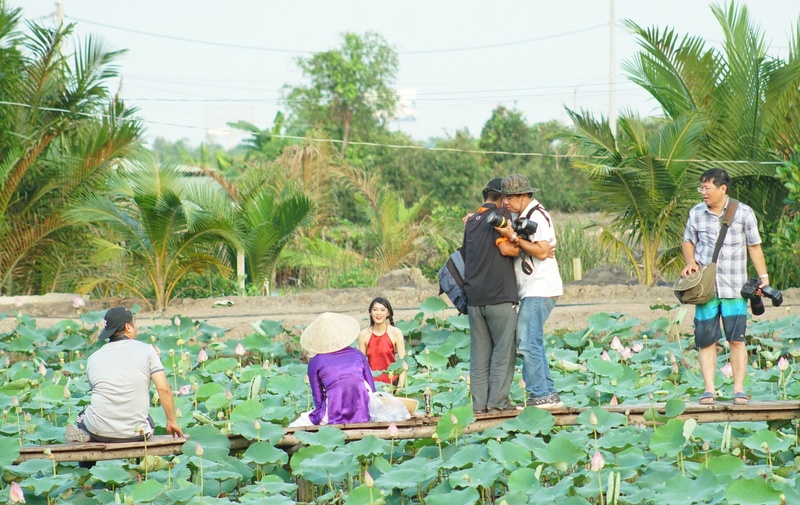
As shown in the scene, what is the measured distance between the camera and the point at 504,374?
5.96 meters

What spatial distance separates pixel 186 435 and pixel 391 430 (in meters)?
1.18

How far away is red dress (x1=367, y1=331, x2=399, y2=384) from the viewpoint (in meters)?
7.77

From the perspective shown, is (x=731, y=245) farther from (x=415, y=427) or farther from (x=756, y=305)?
(x=415, y=427)

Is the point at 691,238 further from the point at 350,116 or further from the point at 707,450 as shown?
the point at 350,116

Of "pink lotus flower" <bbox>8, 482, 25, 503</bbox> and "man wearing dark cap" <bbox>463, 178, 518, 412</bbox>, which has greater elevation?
"man wearing dark cap" <bbox>463, 178, 518, 412</bbox>

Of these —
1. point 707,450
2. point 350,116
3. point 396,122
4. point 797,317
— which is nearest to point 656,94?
point 797,317

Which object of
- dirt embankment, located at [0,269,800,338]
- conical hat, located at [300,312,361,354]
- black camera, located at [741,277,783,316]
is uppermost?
black camera, located at [741,277,783,316]

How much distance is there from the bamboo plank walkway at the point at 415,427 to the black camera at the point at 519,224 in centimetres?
99

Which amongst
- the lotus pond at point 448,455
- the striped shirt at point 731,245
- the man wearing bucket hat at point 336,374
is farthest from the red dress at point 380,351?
the striped shirt at point 731,245

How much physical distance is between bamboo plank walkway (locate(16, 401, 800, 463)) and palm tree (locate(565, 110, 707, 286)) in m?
7.68

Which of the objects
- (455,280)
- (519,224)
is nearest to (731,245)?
(519,224)

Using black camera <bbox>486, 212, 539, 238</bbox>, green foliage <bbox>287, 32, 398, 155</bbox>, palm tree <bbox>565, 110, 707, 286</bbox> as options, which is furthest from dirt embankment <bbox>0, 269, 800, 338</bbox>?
green foliage <bbox>287, 32, 398, 155</bbox>

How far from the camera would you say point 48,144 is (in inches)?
575

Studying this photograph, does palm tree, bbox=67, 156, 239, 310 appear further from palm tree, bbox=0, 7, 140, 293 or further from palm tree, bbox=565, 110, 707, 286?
palm tree, bbox=565, 110, 707, 286
